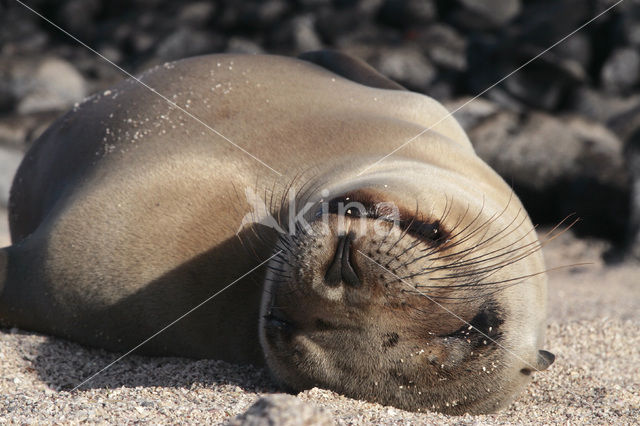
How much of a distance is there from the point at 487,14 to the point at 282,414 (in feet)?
55.2

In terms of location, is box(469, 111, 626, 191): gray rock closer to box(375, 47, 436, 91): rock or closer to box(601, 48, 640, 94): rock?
box(601, 48, 640, 94): rock

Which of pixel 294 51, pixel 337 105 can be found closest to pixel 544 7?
pixel 294 51

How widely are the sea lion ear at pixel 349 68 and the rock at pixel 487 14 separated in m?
13.4

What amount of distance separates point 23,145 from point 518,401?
281 inches

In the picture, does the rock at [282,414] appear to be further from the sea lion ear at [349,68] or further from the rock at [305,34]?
the rock at [305,34]

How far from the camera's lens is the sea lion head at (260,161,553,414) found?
2.52 metres

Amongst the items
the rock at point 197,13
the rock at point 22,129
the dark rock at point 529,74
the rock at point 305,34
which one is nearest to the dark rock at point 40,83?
the rock at point 22,129

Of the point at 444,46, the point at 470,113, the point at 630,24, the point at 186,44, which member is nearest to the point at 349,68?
the point at 470,113

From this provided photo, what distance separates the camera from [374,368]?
8.77 feet

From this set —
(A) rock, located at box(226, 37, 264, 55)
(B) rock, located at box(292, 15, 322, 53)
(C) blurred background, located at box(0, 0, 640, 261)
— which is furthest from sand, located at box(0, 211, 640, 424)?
(A) rock, located at box(226, 37, 264, 55)

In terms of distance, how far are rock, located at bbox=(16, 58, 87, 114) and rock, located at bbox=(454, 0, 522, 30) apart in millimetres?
7754

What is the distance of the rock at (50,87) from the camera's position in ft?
46.1

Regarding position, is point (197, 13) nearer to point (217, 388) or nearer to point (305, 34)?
point (305, 34)

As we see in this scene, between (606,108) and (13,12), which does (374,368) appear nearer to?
(606,108)
